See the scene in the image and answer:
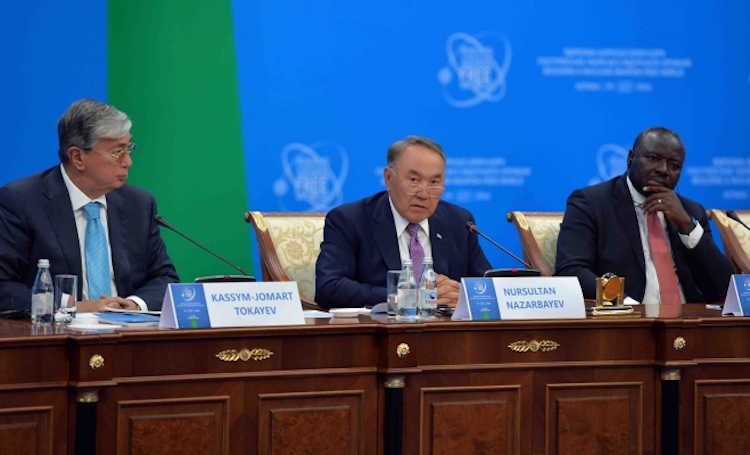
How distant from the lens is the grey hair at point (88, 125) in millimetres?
3553

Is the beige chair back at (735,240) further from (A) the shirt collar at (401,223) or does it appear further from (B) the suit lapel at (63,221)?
(B) the suit lapel at (63,221)

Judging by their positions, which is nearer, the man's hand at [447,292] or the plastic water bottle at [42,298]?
the plastic water bottle at [42,298]

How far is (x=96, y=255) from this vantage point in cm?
358

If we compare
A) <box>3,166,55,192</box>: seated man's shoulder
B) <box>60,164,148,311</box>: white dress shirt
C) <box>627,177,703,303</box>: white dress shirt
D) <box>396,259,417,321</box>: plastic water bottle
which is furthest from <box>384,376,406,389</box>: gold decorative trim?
<box>627,177,703,303</box>: white dress shirt

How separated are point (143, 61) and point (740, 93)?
10.1 feet

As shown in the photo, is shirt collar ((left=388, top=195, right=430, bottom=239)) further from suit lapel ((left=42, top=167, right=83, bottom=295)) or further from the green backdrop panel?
suit lapel ((left=42, top=167, right=83, bottom=295))

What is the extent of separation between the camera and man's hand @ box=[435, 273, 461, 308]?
3.58 metres

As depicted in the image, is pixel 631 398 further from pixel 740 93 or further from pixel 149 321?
pixel 740 93

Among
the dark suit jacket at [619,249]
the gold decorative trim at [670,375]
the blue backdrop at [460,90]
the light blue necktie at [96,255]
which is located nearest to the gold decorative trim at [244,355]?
the light blue necktie at [96,255]

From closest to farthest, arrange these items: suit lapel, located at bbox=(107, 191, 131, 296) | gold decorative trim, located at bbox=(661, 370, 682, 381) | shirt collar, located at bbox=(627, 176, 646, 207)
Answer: gold decorative trim, located at bbox=(661, 370, 682, 381), suit lapel, located at bbox=(107, 191, 131, 296), shirt collar, located at bbox=(627, 176, 646, 207)

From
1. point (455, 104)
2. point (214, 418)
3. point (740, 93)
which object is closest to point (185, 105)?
point (455, 104)

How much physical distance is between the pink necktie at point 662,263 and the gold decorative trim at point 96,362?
254cm

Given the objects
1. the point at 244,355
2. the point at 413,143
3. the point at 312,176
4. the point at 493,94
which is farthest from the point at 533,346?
the point at 493,94

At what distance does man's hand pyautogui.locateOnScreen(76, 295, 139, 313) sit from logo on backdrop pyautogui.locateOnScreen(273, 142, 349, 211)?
65.3 inches
